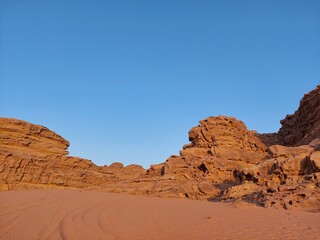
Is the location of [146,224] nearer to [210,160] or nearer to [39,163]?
[210,160]

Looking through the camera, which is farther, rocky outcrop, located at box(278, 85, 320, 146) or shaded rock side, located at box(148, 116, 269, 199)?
rocky outcrop, located at box(278, 85, 320, 146)

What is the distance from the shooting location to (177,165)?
2434 cm

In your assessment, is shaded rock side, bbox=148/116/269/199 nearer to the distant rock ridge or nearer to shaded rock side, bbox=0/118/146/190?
the distant rock ridge

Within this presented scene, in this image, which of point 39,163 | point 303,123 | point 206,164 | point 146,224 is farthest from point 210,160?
point 39,163

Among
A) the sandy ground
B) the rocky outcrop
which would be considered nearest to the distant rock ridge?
the rocky outcrop

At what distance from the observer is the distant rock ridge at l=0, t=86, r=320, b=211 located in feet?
51.0

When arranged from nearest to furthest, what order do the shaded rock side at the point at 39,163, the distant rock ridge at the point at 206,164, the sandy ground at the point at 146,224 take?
the sandy ground at the point at 146,224
the distant rock ridge at the point at 206,164
the shaded rock side at the point at 39,163

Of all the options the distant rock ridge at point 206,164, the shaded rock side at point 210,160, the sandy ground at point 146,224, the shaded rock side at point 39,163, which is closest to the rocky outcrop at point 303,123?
the distant rock ridge at point 206,164

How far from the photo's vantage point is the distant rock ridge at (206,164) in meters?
15.5

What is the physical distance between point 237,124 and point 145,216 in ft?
68.5

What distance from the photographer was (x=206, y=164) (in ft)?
78.0

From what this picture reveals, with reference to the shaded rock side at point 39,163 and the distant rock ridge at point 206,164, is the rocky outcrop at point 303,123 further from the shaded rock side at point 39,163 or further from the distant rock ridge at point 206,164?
the shaded rock side at point 39,163

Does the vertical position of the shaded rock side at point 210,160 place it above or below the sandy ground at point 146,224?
above

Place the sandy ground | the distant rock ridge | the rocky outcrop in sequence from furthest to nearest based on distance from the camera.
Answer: the rocky outcrop < the distant rock ridge < the sandy ground
